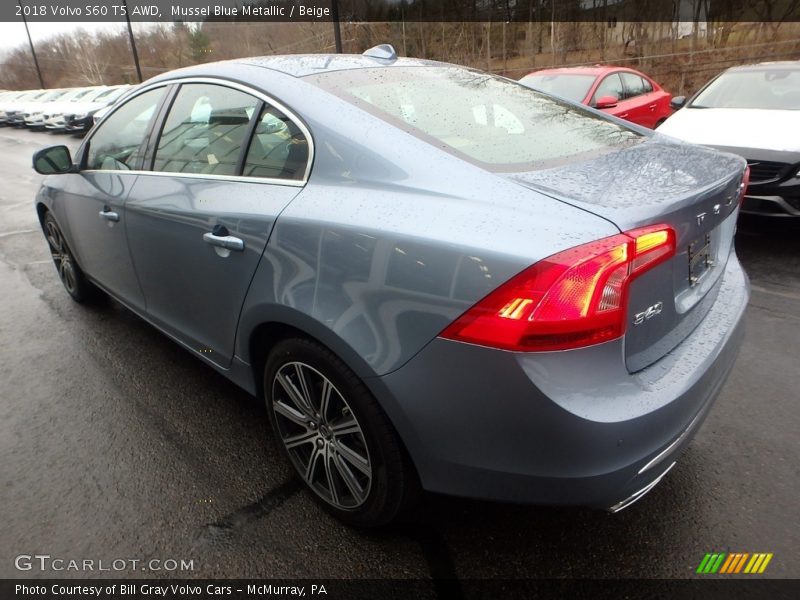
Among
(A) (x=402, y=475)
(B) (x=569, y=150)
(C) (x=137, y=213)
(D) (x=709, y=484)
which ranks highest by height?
(B) (x=569, y=150)

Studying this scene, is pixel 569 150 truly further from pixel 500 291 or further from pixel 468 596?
pixel 468 596

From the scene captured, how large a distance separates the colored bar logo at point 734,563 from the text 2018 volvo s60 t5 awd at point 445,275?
45 cm

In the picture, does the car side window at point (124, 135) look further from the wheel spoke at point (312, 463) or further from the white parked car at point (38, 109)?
the white parked car at point (38, 109)

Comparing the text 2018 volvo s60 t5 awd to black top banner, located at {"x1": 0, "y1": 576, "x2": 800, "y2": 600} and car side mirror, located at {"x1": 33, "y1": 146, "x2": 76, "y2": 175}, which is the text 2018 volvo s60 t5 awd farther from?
car side mirror, located at {"x1": 33, "y1": 146, "x2": 76, "y2": 175}

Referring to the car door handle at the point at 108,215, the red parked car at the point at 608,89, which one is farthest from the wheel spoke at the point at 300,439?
the red parked car at the point at 608,89

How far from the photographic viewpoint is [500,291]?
144 cm

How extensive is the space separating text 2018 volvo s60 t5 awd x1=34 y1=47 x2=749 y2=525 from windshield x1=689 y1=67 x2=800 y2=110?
4255 millimetres

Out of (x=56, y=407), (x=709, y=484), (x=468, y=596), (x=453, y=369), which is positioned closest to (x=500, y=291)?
(x=453, y=369)

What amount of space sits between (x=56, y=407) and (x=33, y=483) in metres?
0.66

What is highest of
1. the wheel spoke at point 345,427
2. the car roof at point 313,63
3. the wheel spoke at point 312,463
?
the car roof at point 313,63

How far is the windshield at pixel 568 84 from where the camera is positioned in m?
8.12

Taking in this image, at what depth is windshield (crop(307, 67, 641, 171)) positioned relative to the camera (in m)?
1.93

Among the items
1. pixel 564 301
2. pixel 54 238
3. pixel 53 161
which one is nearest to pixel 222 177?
pixel 564 301

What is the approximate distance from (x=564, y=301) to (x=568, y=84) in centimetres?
795
